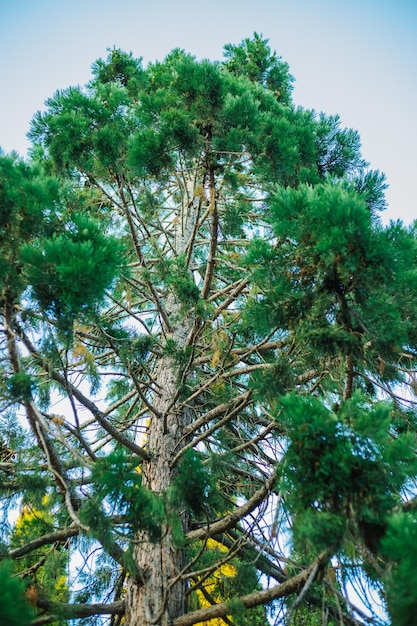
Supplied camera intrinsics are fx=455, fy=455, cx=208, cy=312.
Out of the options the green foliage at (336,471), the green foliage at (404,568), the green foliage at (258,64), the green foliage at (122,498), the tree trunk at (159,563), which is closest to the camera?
the green foliage at (404,568)

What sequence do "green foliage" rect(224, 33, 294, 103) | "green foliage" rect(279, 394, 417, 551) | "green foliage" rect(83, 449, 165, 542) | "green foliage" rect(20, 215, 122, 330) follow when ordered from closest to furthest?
"green foliage" rect(279, 394, 417, 551), "green foliage" rect(83, 449, 165, 542), "green foliage" rect(20, 215, 122, 330), "green foliage" rect(224, 33, 294, 103)

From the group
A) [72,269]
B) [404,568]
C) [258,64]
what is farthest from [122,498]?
[258,64]

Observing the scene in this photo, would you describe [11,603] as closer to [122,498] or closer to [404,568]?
[122,498]

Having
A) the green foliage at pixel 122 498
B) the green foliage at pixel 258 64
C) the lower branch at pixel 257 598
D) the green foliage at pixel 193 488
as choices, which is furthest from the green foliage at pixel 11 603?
the green foliage at pixel 258 64

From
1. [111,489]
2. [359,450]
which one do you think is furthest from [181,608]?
[359,450]

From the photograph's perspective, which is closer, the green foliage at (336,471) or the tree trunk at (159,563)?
the green foliage at (336,471)

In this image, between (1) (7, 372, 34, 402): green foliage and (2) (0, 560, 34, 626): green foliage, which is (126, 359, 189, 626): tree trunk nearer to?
(2) (0, 560, 34, 626): green foliage

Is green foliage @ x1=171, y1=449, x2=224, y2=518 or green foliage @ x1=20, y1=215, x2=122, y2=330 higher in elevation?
green foliage @ x1=20, y1=215, x2=122, y2=330

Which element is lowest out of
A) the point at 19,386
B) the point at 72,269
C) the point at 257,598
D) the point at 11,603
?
the point at 257,598

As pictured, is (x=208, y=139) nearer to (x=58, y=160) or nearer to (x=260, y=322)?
(x=58, y=160)

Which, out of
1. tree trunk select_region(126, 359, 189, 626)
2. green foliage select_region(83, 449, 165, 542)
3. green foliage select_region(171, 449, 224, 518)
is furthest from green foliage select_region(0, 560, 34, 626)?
green foliage select_region(171, 449, 224, 518)

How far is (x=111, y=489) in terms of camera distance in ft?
6.97

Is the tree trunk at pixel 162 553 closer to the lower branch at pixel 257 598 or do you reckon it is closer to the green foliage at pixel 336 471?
the lower branch at pixel 257 598

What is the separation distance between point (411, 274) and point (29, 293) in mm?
2300
